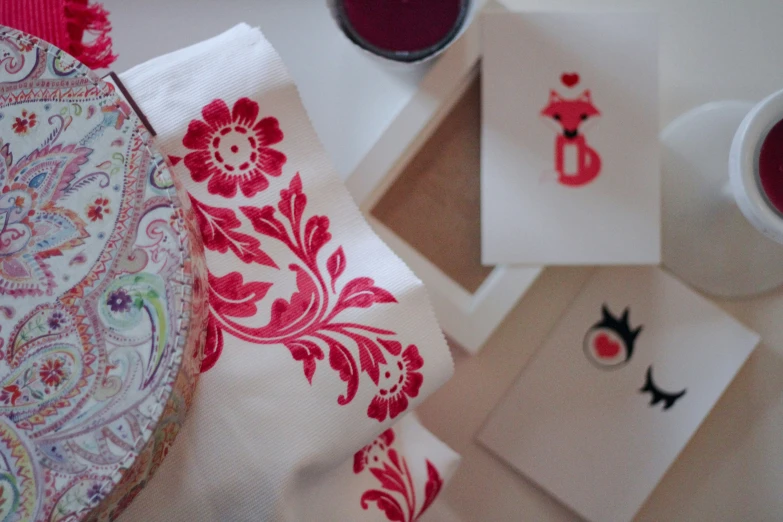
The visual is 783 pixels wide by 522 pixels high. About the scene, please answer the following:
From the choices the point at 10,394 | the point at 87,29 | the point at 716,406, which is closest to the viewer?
the point at 10,394

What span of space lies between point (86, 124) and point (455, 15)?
0.96 ft

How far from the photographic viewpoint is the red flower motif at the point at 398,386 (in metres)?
0.32

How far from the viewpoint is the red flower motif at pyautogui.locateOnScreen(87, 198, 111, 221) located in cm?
26

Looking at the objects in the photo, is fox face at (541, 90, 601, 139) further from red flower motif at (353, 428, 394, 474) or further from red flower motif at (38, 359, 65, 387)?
red flower motif at (38, 359, 65, 387)

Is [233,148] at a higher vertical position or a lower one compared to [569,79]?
lower

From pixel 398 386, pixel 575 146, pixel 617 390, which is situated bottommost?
pixel 398 386

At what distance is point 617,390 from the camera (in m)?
0.58

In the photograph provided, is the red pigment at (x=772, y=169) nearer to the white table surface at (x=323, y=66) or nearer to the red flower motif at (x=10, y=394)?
the white table surface at (x=323, y=66)

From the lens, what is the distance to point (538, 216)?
1.60 feet

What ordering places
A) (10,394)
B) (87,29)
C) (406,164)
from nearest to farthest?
(10,394), (87,29), (406,164)

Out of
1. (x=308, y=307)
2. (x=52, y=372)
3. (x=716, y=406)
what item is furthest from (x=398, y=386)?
(x=716, y=406)

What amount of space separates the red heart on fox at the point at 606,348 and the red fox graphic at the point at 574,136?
7.2 inches

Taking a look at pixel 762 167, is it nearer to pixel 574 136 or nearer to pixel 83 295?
pixel 574 136

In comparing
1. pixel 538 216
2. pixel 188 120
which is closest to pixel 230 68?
pixel 188 120
